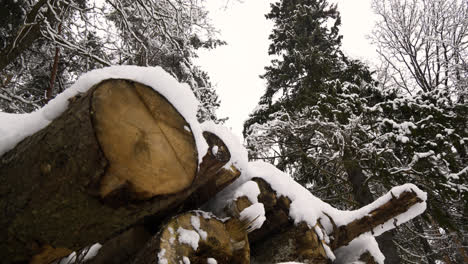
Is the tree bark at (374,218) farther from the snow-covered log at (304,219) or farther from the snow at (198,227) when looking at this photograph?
the snow at (198,227)

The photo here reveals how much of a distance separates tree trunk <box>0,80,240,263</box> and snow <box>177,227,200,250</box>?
0.36 metres

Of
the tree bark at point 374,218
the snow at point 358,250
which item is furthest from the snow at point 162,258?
the snow at point 358,250

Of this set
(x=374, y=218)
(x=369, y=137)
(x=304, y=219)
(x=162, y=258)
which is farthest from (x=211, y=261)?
(x=369, y=137)

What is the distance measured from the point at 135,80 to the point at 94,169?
0.38 metres

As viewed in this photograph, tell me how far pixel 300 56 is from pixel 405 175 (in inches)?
153

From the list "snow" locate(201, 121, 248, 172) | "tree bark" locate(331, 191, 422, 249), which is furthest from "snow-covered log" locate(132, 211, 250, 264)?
"tree bark" locate(331, 191, 422, 249)

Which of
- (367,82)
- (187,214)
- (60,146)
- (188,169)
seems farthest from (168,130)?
(367,82)

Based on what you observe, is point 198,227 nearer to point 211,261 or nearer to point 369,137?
point 211,261

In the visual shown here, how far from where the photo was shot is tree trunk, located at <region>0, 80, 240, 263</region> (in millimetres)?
959

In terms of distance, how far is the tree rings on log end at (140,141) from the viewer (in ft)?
3.14

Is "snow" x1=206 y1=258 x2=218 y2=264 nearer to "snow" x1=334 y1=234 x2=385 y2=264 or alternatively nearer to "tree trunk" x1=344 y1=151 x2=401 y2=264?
"snow" x1=334 y1=234 x2=385 y2=264

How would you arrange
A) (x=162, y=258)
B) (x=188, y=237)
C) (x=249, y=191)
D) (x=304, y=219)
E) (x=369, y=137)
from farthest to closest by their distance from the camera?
1. (x=369, y=137)
2. (x=304, y=219)
3. (x=249, y=191)
4. (x=188, y=237)
5. (x=162, y=258)

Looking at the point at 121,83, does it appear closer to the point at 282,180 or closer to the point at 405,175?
the point at 282,180

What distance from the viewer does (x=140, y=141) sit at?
101cm
